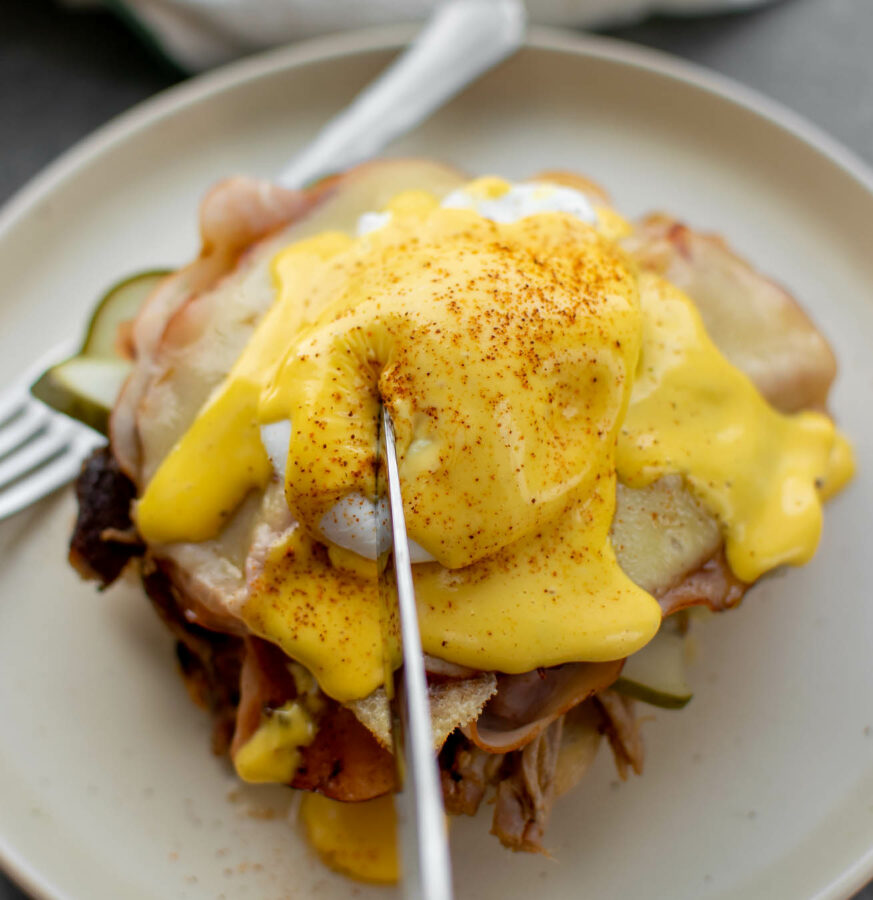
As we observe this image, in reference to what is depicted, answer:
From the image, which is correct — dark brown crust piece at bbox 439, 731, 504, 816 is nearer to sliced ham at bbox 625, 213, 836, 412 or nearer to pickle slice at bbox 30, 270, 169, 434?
sliced ham at bbox 625, 213, 836, 412

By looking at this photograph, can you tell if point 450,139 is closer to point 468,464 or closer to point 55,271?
point 55,271

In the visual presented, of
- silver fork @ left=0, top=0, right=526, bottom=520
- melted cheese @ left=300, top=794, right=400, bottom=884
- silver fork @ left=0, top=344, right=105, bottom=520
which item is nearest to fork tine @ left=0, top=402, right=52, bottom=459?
silver fork @ left=0, top=344, right=105, bottom=520

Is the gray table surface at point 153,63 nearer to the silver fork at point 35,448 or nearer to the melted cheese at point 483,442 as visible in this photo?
the silver fork at point 35,448

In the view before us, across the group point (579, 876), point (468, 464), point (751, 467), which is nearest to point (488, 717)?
point (579, 876)

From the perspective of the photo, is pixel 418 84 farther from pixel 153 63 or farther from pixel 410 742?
pixel 410 742


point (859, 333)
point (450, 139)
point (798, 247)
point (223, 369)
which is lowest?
point (859, 333)

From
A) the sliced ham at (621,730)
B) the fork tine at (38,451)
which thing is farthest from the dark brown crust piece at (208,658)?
the sliced ham at (621,730)

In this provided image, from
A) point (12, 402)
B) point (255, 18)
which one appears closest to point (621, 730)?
point (12, 402)

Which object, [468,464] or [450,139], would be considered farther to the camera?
[450,139]
